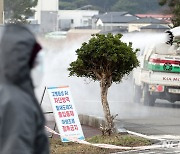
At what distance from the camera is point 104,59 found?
13875mm

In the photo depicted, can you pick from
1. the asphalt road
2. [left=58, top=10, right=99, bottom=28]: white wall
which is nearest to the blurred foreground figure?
the asphalt road

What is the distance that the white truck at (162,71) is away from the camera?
2281cm

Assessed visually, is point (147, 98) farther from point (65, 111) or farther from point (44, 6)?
point (44, 6)

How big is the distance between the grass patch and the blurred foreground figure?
27.7ft

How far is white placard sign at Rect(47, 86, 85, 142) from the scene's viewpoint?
1367 centimetres

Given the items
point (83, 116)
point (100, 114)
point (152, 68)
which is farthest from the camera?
point (152, 68)

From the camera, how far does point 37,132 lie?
438cm

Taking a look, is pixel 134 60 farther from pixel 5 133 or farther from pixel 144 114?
pixel 5 133

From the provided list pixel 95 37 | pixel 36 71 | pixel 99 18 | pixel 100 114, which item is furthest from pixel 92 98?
pixel 99 18

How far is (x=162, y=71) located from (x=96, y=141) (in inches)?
381

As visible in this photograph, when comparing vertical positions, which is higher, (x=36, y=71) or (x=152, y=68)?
(x=36, y=71)

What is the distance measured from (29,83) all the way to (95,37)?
9784 mm

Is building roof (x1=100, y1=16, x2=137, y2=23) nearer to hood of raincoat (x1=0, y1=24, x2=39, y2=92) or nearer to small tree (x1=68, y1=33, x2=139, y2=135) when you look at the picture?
small tree (x1=68, y1=33, x2=139, y2=135)

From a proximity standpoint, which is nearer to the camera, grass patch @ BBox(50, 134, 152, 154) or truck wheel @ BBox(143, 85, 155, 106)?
grass patch @ BBox(50, 134, 152, 154)
